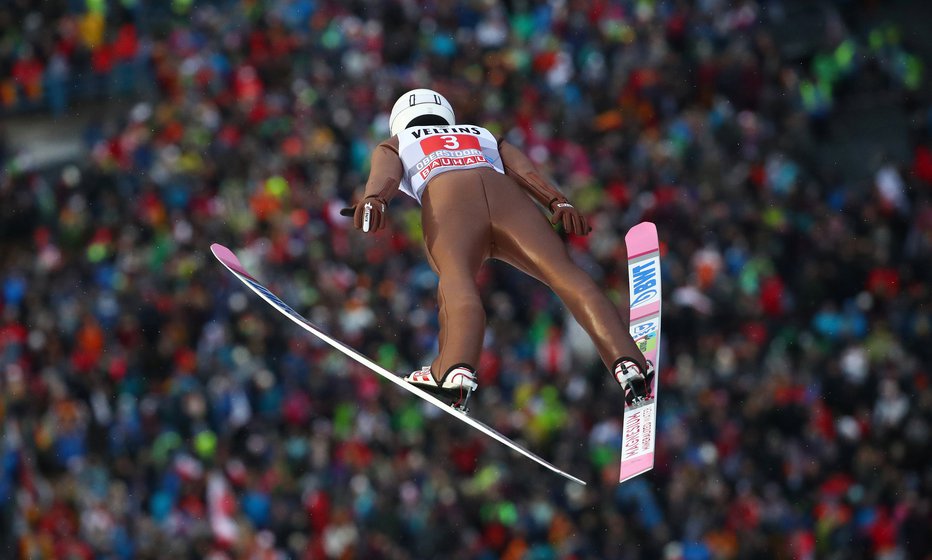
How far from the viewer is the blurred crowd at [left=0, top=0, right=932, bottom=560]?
14.5 meters

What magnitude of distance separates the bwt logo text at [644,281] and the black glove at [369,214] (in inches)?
71.1

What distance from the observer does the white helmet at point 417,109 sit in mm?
9164

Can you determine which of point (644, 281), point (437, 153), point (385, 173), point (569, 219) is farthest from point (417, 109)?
point (644, 281)

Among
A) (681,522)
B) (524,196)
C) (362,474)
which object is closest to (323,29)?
(362,474)

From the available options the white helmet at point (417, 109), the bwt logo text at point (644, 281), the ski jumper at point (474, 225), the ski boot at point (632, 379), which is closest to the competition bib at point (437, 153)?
the ski jumper at point (474, 225)

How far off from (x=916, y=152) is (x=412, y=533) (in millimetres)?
6982

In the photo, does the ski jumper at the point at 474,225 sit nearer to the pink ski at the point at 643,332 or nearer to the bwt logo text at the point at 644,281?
the pink ski at the point at 643,332

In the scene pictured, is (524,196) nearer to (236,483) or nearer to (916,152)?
(236,483)

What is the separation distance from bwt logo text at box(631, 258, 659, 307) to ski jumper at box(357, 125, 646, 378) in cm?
85

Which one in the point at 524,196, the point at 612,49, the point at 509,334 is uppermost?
the point at 612,49

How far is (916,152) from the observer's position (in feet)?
56.3

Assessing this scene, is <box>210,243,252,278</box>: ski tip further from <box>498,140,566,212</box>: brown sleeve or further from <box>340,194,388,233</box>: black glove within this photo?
<box>498,140,566,212</box>: brown sleeve

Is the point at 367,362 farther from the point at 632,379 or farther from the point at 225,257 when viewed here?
the point at 632,379

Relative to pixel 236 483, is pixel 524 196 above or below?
below
